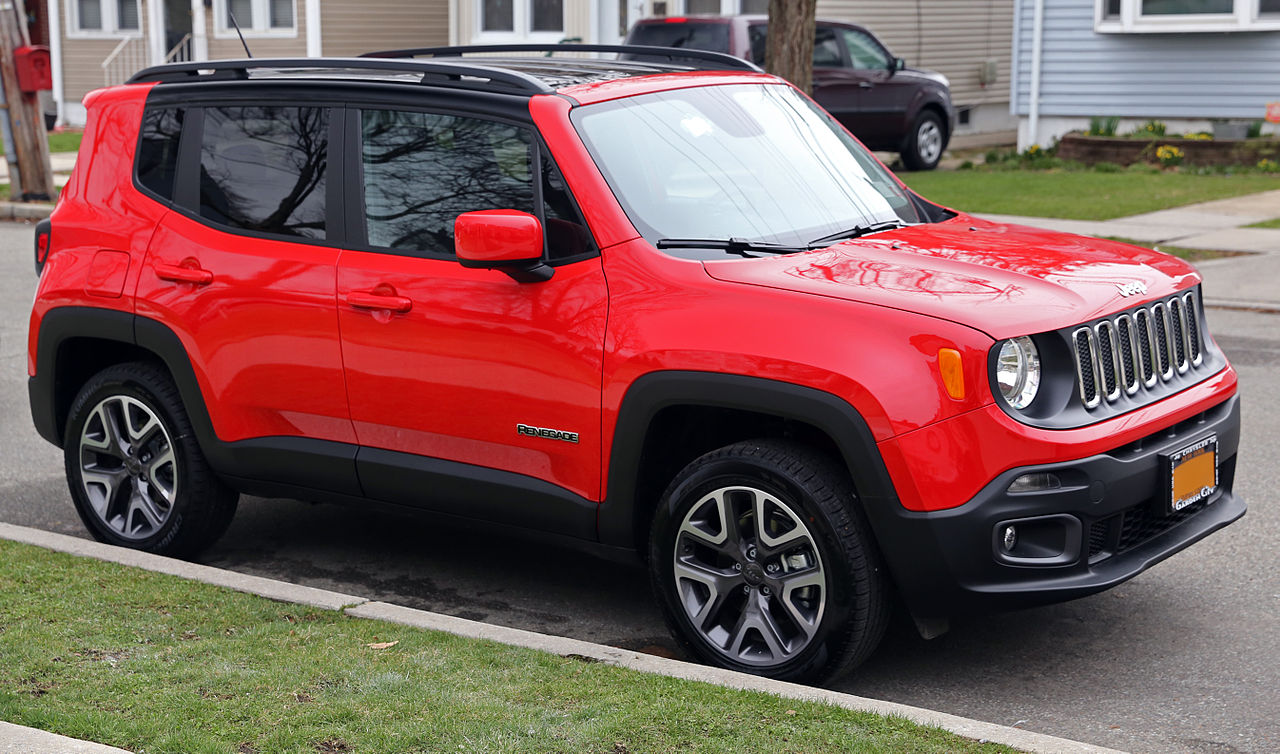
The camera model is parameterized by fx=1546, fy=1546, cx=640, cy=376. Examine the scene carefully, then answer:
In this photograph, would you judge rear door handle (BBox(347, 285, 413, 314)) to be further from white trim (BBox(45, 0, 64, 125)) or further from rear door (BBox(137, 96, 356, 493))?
white trim (BBox(45, 0, 64, 125))

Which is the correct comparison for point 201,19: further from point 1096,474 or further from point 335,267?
point 1096,474

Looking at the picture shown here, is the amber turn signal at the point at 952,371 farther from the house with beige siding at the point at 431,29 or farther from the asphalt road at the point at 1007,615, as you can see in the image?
the house with beige siding at the point at 431,29

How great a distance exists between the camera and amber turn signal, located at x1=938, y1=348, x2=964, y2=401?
4.16 m

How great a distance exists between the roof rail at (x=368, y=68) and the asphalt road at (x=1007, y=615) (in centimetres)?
150

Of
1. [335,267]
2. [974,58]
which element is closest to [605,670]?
[335,267]

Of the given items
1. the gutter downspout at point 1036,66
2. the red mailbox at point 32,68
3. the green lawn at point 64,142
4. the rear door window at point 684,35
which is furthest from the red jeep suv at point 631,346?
the green lawn at point 64,142

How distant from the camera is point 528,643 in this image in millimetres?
4656

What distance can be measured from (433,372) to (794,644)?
148cm

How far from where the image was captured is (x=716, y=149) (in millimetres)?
5211

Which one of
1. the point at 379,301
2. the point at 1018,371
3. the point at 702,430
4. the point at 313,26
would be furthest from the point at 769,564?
the point at 313,26

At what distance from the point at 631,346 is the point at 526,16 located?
2263 cm

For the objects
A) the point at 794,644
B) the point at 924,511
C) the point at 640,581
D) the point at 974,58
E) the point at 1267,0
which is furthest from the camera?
the point at 974,58

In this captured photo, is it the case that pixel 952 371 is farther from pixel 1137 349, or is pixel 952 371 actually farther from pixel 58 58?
pixel 58 58

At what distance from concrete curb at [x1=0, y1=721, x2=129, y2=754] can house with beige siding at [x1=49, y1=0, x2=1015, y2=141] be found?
66.3 ft
